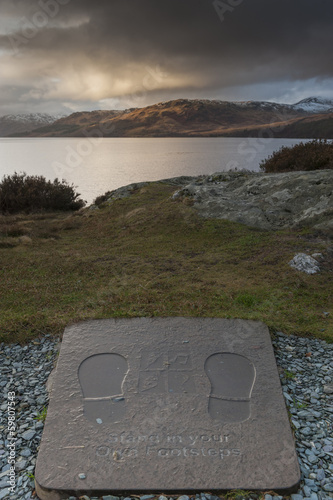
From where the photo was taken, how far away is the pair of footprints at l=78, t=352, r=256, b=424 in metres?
4.12

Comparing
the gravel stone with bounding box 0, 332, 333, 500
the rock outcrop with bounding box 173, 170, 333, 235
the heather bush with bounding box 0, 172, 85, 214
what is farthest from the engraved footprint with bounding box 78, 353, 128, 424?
the heather bush with bounding box 0, 172, 85, 214

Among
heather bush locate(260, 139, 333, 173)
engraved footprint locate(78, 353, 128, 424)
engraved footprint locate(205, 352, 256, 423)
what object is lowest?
engraved footprint locate(205, 352, 256, 423)

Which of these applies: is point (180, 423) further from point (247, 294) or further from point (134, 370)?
point (247, 294)

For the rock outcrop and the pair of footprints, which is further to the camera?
the rock outcrop

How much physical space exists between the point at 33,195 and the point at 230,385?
19.5 metres

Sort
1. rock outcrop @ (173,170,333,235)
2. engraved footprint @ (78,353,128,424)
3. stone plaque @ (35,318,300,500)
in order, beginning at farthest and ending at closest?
rock outcrop @ (173,170,333,235) < engraved footprint @ (78,353,128,424) < stone plaque @ (35,318,300,500)

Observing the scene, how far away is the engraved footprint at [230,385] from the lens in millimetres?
4145

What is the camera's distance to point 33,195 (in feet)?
70.1

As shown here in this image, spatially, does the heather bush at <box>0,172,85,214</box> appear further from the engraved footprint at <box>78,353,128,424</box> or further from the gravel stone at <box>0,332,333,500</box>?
the engraved footprint at <box>78,353,128,424</box>

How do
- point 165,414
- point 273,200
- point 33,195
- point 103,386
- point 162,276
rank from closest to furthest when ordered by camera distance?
1. point 165,414
2. point 103,386
3. point 162,276
4. point 273,200
5. point 33,195

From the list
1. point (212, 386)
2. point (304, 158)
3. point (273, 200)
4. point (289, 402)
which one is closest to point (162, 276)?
point (212, 386)

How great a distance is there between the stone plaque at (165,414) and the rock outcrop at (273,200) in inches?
249

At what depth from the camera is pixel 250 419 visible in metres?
4.06

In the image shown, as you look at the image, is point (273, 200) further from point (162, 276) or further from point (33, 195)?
point (33, 195)
